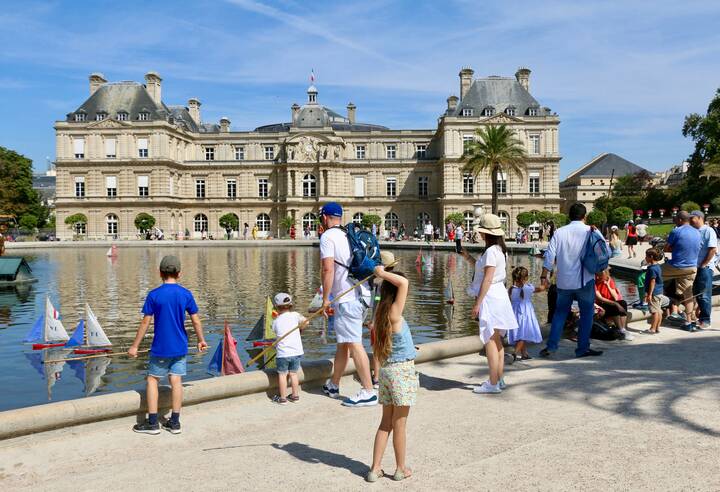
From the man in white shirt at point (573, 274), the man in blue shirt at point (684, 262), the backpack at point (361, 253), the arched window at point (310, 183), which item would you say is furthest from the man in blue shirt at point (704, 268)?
the arched window at point (310, 183)

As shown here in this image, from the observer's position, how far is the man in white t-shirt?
7383mm

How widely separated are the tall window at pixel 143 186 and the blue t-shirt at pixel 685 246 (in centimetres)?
6713

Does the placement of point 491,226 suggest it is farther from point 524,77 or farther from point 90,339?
point 524,77

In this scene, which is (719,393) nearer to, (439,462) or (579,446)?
(579,446)

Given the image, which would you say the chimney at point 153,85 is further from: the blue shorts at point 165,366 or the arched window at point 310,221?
the blue shorts at point 165,366

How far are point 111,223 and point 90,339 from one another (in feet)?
212

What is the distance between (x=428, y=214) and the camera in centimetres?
7469

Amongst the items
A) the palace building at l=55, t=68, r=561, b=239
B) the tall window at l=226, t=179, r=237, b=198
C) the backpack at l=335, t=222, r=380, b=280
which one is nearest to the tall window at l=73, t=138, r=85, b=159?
the palace building at l=55, t=68, r=561, b=239

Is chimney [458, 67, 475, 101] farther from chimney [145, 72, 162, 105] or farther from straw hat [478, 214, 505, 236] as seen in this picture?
straw hat [478, 214, 505, 236]

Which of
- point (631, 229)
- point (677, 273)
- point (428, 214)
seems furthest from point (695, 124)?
point (677, 273)

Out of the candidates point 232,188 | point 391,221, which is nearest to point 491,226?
point 391,221

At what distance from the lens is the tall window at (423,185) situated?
75188 mm

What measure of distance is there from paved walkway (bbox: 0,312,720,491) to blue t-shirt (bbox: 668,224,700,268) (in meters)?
3.75

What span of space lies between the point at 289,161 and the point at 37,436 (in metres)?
67.6
